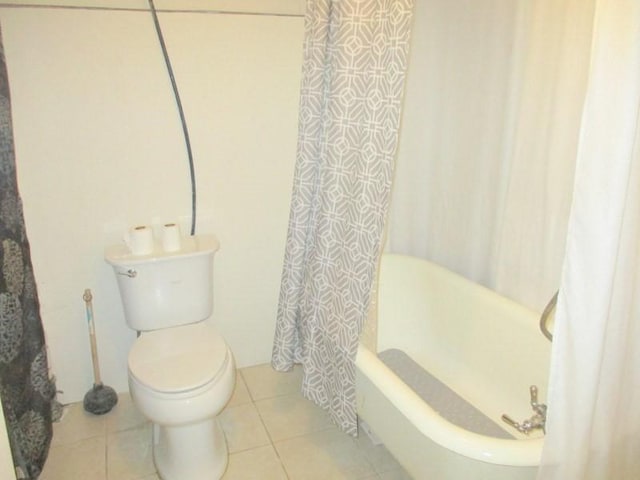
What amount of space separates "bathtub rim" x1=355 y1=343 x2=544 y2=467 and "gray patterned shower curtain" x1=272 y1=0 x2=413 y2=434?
0.88 feet

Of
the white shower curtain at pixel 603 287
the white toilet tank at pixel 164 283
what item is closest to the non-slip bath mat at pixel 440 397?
the white shower curtain at pixel 603 287

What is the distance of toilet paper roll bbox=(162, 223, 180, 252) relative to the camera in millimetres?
2049

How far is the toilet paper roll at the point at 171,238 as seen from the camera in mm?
2049

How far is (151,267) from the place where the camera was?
2014 mm

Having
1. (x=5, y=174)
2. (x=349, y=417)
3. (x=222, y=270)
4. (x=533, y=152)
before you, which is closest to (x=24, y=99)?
(x=5, y=174)

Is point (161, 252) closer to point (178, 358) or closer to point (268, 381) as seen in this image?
point (178, 358)

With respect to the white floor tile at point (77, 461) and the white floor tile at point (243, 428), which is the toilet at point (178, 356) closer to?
the white floor tile at point (243, 428)

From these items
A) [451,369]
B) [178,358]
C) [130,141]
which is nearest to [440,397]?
[451,369]

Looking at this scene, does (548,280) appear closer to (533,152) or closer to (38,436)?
(533,152)

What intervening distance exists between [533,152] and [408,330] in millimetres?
1079

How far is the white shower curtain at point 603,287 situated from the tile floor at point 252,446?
3.05ft

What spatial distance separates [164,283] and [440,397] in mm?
1288

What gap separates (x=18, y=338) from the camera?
1667 mm

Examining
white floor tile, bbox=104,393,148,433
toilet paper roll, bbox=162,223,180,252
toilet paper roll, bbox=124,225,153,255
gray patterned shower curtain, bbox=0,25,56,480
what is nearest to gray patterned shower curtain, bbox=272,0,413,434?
toilet paper roll, bbox=162,223,180,252
